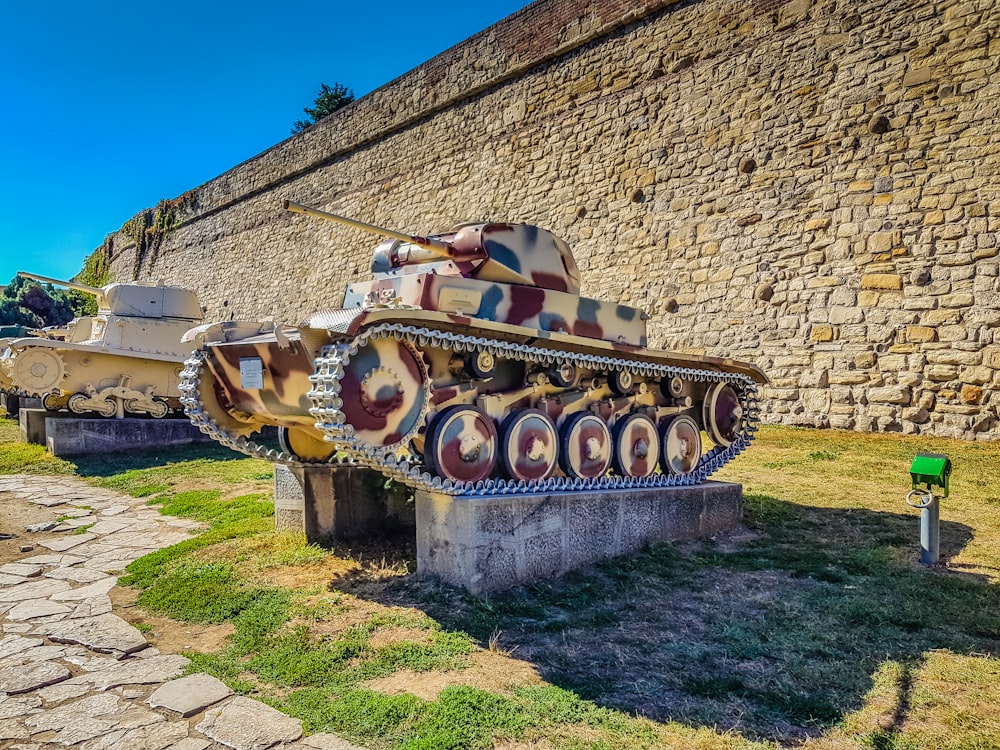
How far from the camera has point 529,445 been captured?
15.1 ft

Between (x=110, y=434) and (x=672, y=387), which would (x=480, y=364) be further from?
(x=110, y=434)

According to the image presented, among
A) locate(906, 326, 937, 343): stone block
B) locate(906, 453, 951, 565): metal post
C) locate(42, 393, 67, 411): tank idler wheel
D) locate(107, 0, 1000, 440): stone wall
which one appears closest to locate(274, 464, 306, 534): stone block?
locate(906, 453, 951, 565): metal post

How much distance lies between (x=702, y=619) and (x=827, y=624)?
59 cm

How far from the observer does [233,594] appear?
4.05 metres

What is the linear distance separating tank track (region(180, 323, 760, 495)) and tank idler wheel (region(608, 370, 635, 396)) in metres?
0.08

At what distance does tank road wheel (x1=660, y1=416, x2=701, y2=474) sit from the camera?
5586mm

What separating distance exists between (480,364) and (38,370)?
7947 mm

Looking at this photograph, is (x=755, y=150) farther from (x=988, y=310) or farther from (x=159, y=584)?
(x=159, y=584)

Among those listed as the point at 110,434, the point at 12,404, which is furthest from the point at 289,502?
the point at 12,404

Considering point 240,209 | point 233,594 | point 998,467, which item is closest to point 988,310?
point 998,467

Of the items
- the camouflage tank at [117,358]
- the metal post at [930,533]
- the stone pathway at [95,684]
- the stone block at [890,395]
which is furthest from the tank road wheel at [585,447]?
the camouflage tank at [117,358]

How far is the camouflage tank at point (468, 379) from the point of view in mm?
3828

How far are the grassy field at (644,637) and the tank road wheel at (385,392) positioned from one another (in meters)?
0.92

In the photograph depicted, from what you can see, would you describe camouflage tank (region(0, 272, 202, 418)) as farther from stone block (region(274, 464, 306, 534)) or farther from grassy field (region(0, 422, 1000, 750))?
stone block (region(274, 464, 306, 534))
